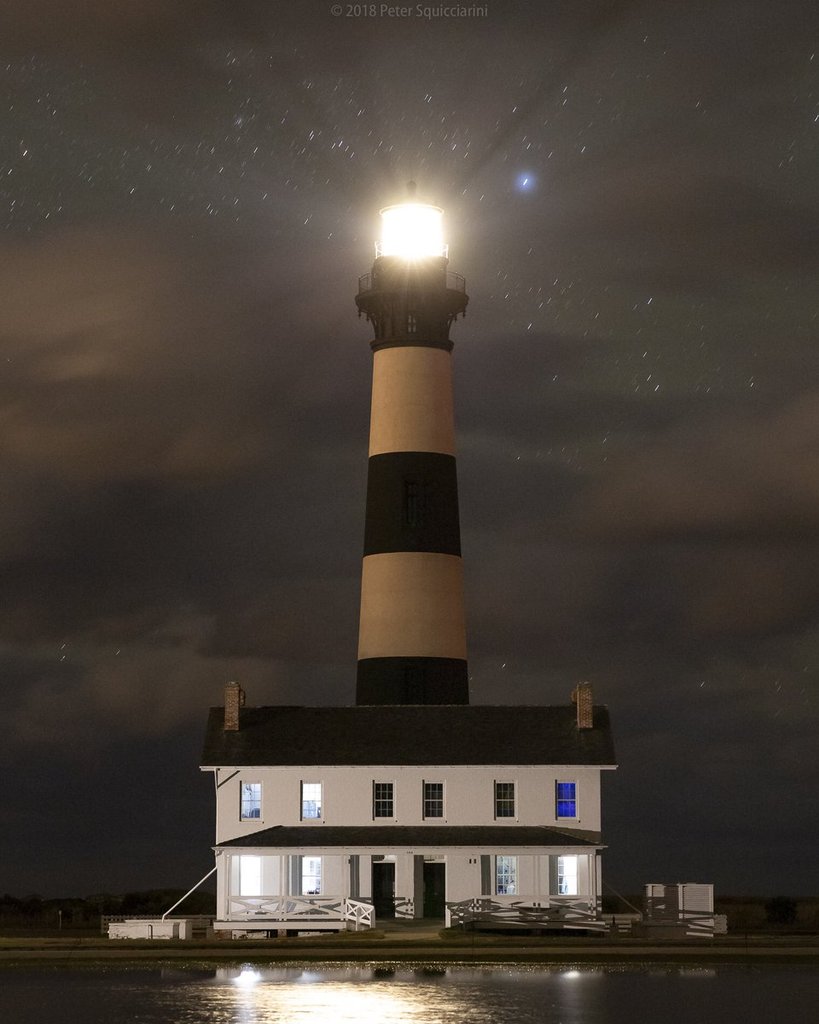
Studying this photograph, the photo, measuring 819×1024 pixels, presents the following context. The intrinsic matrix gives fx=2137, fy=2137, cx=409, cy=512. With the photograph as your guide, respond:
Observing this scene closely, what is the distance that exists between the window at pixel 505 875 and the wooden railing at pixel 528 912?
1.21ft

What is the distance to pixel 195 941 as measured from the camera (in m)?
55.2

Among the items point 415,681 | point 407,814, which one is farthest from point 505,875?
point 415,681

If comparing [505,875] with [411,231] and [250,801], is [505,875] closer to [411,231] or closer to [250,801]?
[250,801]

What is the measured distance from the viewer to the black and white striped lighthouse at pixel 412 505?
63750 mm

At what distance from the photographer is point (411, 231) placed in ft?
222

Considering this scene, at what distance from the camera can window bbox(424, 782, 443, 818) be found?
61031mm

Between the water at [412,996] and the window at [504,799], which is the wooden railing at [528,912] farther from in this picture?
the water at [412,996]

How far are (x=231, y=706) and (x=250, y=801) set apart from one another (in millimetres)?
2934

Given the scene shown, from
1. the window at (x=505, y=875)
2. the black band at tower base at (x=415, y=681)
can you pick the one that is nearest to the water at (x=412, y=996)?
the window at (x=505, y=875)

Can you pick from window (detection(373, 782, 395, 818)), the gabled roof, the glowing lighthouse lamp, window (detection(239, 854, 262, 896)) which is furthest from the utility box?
the glowing lighthouse lamp

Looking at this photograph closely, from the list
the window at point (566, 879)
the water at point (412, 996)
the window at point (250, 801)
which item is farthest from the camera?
A: the window at point (250, 801)

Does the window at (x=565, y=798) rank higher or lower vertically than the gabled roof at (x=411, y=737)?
lower

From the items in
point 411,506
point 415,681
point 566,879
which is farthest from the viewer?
point 411,506

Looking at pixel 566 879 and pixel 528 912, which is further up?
pixel 566 879
